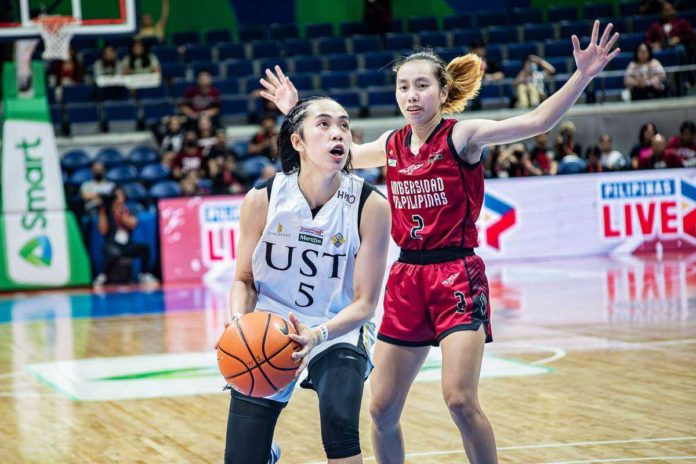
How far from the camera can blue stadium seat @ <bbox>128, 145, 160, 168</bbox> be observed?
58.2ft

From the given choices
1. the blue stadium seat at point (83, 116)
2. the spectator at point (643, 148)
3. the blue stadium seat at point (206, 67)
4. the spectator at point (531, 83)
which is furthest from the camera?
the blue stadium seat at point (206, 67)

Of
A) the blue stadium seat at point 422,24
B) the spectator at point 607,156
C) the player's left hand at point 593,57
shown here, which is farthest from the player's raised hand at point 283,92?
the blue stadium seat at point 422,24

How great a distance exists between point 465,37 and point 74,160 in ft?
25.6

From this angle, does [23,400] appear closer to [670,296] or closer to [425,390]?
[425,390]

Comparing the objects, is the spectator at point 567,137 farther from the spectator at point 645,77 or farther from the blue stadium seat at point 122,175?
the blue stadium seat at point 122,175

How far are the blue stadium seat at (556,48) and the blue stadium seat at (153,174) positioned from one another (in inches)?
300

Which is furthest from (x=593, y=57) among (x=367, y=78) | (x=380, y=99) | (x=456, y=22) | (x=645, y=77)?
(x=456, y=22)

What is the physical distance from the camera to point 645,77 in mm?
19406

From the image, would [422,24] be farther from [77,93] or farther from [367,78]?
[77,93]

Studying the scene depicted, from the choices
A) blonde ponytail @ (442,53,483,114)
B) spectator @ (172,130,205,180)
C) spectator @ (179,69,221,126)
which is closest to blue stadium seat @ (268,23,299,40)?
spectator @ (179,69,221,126)

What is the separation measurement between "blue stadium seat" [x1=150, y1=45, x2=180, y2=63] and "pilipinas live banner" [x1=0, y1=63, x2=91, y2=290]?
3035 millimetres

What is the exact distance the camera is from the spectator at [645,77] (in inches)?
760

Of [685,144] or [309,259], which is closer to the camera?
[309,259]

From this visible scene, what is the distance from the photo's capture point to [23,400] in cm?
831
